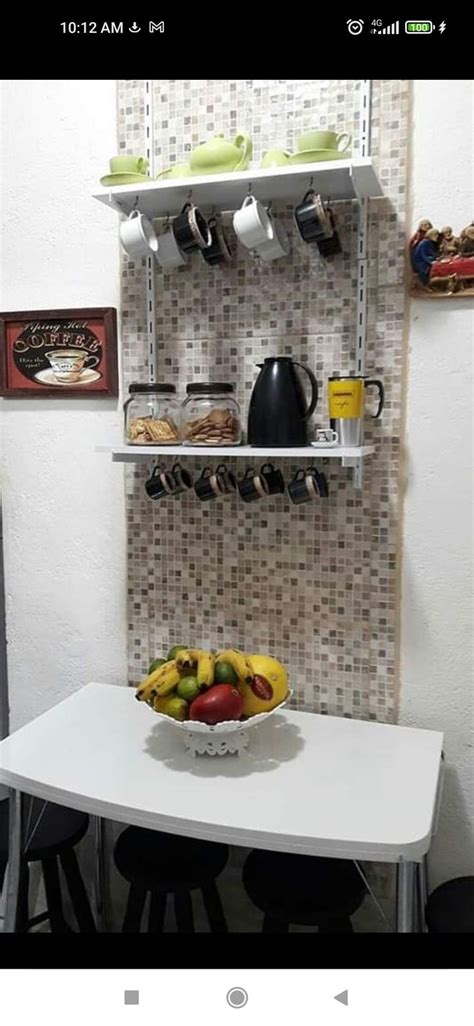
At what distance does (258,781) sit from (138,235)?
1.06 m

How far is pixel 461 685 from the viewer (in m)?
1.56

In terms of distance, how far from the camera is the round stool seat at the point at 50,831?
154 centimetres

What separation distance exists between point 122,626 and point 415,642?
27.7 inches

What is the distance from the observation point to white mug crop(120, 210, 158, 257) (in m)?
1.52

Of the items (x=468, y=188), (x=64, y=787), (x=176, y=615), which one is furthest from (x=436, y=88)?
(x=64, y=787)

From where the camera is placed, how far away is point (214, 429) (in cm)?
153

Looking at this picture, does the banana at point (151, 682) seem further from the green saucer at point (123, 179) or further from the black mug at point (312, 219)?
the green saucer at point (123, 179)

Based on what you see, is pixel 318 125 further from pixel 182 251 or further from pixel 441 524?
pixel 441 524

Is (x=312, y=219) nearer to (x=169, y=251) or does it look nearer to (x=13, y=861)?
(x=169, y=251)

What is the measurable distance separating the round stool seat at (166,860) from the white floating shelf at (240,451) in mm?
728

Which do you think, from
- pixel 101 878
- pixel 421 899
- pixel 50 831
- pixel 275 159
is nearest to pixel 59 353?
pixel 275 159

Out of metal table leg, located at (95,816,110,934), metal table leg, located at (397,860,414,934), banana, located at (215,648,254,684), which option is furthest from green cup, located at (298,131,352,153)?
metal table leg, located at (95,816,110,934)
